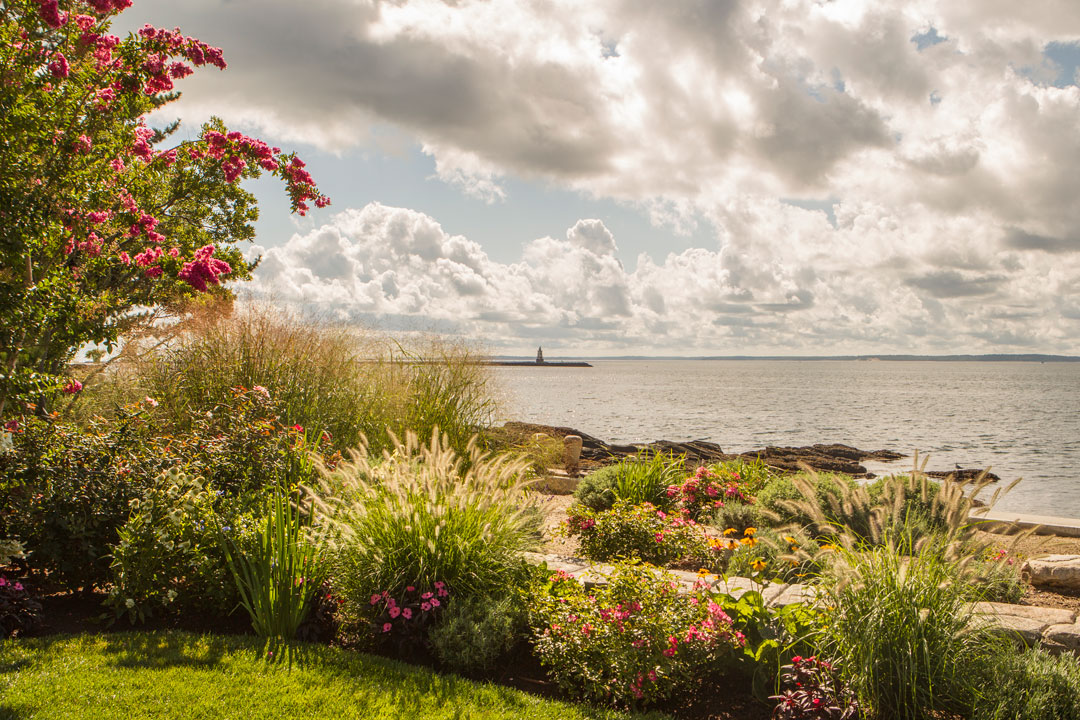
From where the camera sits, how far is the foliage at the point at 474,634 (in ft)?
13.4

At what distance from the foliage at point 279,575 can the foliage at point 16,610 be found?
1.32 m

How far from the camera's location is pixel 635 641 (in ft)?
12.8

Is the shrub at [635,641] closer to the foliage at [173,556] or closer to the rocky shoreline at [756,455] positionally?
the foliage at [173,556]

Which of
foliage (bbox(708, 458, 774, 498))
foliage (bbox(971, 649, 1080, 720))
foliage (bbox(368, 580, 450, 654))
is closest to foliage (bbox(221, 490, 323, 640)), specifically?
foliage (bbox(368, 580, 450, 654))

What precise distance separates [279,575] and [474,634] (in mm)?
1332

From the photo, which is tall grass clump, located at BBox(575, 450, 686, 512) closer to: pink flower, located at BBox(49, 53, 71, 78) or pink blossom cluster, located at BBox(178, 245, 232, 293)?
pink blossom cluster, located at BBox(178, 245, 232, 293)

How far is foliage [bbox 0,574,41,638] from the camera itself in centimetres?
439

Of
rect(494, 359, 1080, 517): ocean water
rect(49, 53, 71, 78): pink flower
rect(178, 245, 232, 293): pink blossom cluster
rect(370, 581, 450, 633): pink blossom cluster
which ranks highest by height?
rect(49, 53, 71, 78): pink flower

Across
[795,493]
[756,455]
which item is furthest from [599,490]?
[756,455]

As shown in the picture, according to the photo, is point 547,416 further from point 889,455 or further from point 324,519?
point 324,519

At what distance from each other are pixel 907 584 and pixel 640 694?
1.53 m

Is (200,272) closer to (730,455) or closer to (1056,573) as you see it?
(1056,573)

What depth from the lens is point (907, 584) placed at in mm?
3367

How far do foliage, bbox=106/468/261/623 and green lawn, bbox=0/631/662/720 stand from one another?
389 mm
